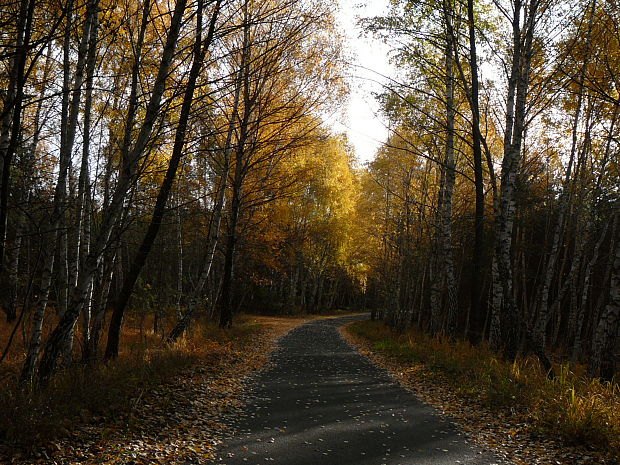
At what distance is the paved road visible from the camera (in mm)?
4734

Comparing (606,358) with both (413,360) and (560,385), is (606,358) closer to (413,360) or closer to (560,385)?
(560,385)

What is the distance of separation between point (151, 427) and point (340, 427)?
7.46 feet

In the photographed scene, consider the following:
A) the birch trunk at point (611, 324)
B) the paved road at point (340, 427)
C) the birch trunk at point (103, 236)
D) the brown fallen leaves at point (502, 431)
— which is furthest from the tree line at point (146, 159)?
the birch trunk at point (611, 324)

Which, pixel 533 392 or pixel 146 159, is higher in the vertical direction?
pixel 146 159

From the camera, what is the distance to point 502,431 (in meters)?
5.79

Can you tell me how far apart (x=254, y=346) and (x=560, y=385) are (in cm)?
881

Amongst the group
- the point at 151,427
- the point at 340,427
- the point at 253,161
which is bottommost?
the point at 340,427

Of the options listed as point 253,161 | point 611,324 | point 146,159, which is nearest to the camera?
point 146,159

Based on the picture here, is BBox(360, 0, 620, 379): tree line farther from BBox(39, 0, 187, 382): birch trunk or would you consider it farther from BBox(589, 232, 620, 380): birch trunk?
BBox(39, 0, 187, 382): birch trunk

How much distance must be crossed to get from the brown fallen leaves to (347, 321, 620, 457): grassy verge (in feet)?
0.22

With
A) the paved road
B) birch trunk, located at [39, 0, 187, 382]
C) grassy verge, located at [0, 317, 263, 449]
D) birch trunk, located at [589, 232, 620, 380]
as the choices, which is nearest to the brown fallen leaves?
the paved road

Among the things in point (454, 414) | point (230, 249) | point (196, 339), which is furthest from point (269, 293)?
point (454, 414)

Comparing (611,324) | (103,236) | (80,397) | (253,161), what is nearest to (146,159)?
(103,236)

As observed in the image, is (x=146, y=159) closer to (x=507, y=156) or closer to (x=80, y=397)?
(x=80, y=397)
